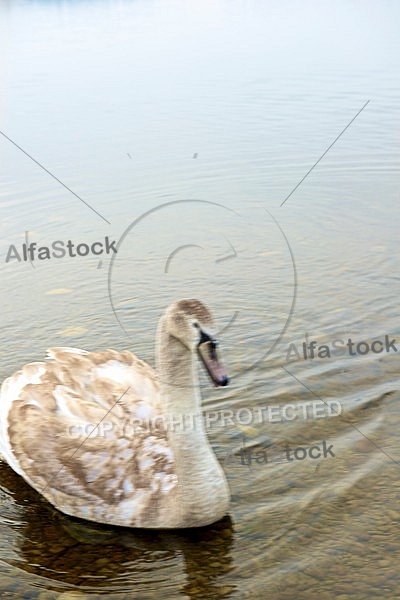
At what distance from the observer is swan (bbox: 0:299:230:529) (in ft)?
17.3

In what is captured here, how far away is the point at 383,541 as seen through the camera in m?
5.16

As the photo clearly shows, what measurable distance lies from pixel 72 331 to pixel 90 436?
8.92ft

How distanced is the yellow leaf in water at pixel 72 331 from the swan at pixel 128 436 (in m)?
2.06

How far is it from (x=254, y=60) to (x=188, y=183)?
37.0ft

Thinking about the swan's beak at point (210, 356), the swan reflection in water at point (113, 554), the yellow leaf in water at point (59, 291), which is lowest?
the swan reflection in water at point (113, 554)

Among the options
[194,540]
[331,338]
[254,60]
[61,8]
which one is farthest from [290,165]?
[61,8]

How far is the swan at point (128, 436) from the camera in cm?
527

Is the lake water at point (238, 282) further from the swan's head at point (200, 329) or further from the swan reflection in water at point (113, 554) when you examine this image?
the swan's head at point (200, 329)

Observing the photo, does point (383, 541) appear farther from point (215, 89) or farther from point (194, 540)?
point (215, 89)

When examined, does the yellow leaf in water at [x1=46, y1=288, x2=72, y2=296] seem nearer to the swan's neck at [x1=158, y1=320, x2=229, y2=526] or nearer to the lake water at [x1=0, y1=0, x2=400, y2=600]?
the lake water at [x1=0, y1=0, x2=400, y2=600]

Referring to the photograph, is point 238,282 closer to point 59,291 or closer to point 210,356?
point 59,291

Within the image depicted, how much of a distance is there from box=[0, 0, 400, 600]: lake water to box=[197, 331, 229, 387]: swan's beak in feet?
3.25

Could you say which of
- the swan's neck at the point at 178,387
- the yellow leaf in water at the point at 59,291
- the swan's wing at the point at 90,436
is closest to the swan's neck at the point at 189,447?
the swan's neck at the point at 178,387

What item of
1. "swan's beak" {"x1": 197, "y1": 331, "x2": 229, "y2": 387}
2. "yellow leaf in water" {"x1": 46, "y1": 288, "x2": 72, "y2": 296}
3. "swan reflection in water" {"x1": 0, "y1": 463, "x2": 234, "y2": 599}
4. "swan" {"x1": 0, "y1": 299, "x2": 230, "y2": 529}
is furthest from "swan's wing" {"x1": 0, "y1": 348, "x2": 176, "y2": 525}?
"yellow leaf in water" {"x1": 46, "y1": 288, "x2": 72, "y2": 296}
